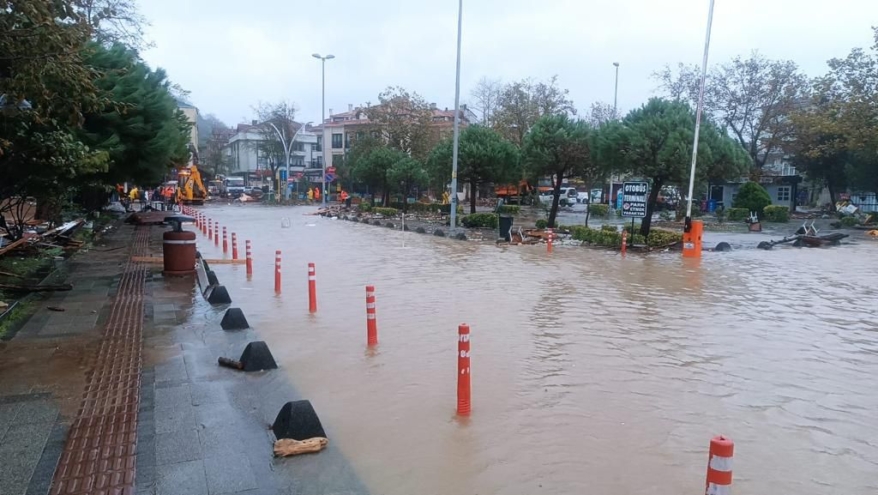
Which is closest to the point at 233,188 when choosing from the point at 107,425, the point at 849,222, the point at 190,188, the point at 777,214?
the point at 190,188

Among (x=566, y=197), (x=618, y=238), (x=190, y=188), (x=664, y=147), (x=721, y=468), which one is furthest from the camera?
(x=566, y=197)

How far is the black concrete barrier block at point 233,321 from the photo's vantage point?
951cm

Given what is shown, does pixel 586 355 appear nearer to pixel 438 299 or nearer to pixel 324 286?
pixel 438 299

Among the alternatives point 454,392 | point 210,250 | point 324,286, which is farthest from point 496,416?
point 210,250

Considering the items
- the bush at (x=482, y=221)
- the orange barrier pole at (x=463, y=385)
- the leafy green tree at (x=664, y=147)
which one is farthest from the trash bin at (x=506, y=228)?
the orange barrier pole at (x=463, y=385)

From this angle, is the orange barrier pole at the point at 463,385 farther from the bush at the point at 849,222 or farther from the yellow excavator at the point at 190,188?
the yellow excavator at the point at 190,188

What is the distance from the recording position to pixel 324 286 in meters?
14.6

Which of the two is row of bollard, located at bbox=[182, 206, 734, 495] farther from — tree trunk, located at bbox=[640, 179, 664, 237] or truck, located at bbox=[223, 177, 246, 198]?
truck, located at bbox=[223, 177, 246, 198]

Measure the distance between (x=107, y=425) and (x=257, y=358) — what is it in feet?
6.83

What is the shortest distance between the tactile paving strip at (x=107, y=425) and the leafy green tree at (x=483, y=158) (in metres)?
24.1

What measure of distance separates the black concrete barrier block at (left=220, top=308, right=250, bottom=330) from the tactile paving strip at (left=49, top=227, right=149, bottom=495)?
1.14 metres

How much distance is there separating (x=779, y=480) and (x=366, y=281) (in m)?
11.2

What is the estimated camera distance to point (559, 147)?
2681cm

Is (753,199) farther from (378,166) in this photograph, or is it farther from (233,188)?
(233,188)
